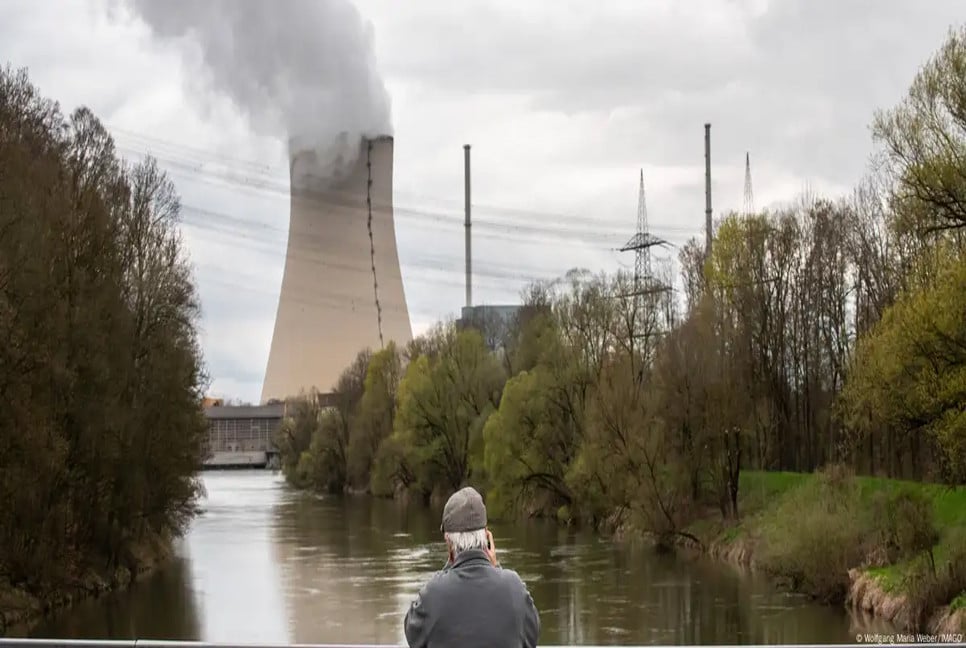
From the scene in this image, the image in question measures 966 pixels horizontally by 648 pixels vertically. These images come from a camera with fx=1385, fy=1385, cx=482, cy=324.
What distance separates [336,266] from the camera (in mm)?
50625

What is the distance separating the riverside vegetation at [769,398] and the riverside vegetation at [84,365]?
34.5 feet

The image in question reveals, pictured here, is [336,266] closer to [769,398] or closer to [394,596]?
[769,398]

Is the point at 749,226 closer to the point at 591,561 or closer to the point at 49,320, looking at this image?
the point at 591,561

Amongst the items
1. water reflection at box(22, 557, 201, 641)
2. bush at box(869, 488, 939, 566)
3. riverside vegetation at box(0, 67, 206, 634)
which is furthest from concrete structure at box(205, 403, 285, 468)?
bush at box(869, 488, 939, 566)

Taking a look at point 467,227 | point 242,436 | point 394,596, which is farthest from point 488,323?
point 242,436

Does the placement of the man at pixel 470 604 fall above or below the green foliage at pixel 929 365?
below

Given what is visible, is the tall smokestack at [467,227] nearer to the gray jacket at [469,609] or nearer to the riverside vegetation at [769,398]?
the riverside vegetation at [769,398]

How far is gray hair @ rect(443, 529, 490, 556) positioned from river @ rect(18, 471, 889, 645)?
14.2 meters

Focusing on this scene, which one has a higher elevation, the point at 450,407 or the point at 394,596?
the point at 450,407

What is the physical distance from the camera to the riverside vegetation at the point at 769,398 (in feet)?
60.4

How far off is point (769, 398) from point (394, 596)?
15005 mm

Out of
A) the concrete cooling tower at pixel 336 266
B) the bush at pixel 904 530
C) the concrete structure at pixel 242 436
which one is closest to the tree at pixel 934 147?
the bush at pixel 904 530

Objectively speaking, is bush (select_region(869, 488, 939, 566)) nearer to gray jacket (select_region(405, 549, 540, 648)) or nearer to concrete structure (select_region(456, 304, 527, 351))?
gray jacket (select_region(405, 549, 540, 648))

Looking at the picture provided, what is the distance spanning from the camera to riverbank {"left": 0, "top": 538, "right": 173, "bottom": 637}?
61.3 ft
